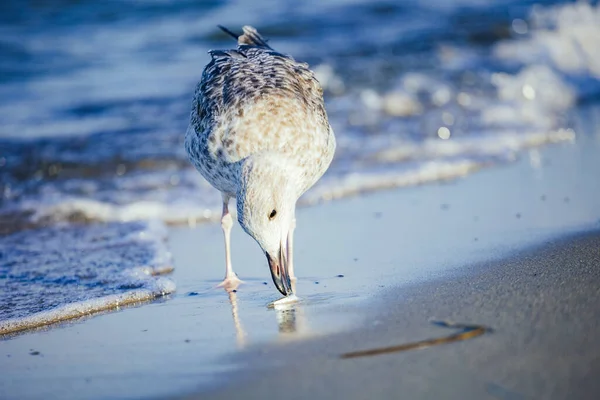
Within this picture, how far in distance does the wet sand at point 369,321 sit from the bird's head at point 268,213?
243 millimetres

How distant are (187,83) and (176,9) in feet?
21.0

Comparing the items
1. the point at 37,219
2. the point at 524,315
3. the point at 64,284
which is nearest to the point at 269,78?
the point at 64,284

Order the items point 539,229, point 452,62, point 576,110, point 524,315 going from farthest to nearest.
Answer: point 452,62
point 576,110
point 539,229
point 524,315

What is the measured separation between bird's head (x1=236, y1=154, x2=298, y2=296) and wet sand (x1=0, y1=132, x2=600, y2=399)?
243 millimetres

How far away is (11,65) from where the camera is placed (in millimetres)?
15227

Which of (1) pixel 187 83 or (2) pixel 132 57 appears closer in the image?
(1) pixel 187 83

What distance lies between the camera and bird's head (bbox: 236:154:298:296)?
15.6 ft

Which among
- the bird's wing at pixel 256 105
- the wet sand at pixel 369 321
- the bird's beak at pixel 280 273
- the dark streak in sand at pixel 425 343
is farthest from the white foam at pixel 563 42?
the dark streak in sand at pixel 425 343

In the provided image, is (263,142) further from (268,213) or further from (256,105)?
(268,213)

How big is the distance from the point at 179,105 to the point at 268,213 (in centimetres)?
758

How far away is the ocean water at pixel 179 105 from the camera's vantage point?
270 inches

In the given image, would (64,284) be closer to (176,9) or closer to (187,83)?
(187,83)

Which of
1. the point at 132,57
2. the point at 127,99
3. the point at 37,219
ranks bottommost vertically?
the point at 37,219

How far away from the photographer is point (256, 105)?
5.46 metres
